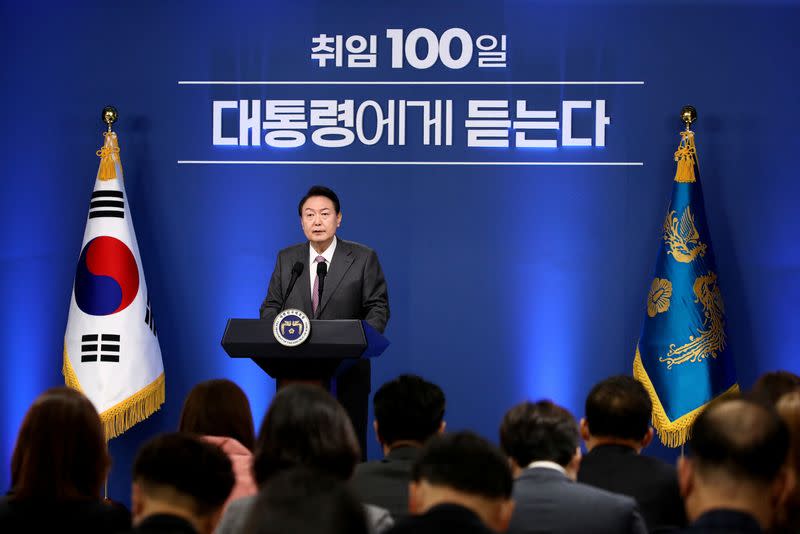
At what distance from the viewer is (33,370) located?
6.12m

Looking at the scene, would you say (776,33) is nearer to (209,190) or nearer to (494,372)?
(494,372)

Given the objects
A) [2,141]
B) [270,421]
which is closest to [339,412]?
[270,421]

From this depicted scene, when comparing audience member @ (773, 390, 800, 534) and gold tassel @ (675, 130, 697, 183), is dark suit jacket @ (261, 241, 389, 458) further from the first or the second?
audience member @ (773, 390, 800, 534)

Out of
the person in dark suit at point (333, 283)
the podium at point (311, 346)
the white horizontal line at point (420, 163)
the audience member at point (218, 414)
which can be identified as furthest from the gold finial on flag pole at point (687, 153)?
the audience member at point (218, 414)

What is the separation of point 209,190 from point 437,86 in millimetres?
1483

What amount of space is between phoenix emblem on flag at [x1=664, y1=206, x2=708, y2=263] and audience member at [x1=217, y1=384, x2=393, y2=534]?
3.79 metres

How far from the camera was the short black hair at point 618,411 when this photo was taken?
2920 millimetres

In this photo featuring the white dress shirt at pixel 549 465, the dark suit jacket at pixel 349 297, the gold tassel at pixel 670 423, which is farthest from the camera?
the gold tassel at pixel 670 423

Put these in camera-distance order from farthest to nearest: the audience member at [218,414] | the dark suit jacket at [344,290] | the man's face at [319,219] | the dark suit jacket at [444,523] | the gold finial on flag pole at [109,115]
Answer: the gold finial on flag pole at [109,115] < the man's face at [319,219] < the dark suit jacket at [344,290] < the audience member at [218,414] < the dark suit jacket at [444,523]

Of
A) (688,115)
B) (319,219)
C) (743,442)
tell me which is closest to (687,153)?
(688,115)

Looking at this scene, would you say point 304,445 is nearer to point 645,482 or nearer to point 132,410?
point 645,482


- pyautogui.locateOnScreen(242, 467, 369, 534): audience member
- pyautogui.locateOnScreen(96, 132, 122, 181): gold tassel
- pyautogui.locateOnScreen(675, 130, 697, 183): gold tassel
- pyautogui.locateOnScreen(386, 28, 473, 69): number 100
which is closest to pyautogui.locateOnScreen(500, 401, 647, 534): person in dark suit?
pyautogui.locateOnScreen(242, 467, 369, 534): audience member

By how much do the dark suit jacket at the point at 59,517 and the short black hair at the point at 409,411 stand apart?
2.97 feet

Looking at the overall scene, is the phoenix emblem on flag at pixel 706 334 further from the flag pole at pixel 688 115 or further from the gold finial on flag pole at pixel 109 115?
the gold finial on flag pole at pixel 109 115
